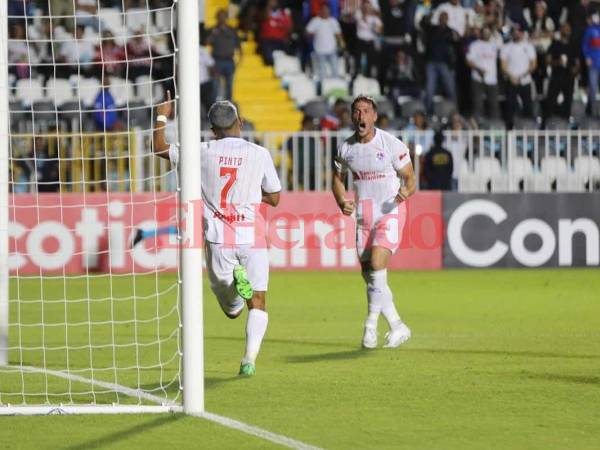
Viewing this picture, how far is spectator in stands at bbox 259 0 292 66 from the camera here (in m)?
26.5

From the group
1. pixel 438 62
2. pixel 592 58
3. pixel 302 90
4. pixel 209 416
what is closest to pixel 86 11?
pixel 302 90

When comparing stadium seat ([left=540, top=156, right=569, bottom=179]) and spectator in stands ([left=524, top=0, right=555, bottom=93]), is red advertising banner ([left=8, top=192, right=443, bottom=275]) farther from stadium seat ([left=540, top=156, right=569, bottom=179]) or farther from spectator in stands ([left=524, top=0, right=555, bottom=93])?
spectator in stands ([left=524, top=0, right=555, bottom=93])

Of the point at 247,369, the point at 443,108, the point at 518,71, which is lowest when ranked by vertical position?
the point at 247,369

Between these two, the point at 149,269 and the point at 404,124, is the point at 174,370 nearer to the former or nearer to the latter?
the point at 149,269

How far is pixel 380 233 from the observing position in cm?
1238

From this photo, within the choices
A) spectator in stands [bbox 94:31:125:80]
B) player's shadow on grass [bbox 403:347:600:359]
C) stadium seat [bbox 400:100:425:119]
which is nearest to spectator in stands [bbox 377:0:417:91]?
stadium seat [bbox 400:100:425:119]

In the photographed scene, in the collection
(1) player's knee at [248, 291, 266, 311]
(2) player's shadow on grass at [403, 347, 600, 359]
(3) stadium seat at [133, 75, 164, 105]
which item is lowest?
(2) player's shadow on grass at [403, 347, 600, 359]

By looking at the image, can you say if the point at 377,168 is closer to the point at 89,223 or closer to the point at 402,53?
the point at 89,223

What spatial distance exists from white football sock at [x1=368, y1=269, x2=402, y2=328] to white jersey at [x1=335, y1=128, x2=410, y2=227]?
1.70ft

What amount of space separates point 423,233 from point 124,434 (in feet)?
45.7

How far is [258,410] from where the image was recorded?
846cm

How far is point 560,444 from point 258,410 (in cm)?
200

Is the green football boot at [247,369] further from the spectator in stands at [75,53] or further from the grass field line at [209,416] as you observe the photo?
the spectator in stands at [75,53]

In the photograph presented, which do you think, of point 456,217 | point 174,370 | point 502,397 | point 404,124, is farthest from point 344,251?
point 502,397
